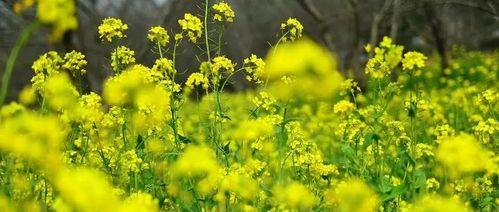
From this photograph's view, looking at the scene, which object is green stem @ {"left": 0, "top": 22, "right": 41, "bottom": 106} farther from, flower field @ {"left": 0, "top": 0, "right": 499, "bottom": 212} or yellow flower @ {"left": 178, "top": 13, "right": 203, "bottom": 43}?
yellow flower @ {"left": 178, "top": 13, "right": 203, "bottom": 43}

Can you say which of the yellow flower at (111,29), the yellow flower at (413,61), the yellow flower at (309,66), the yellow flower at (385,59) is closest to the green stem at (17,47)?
the yellow flower at (309,66)

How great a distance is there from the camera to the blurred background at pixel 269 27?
6.75 meters

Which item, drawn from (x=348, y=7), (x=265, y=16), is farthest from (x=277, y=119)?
(x=265, y=16)

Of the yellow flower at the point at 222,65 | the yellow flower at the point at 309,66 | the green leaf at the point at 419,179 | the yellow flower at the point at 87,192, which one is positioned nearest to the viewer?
the yellow flower at the point at 87,192

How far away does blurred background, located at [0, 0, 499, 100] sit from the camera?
266 inches

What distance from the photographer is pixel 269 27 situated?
21.0 m

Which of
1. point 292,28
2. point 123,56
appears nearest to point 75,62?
point 123,56

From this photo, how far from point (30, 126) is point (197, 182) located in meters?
0.74

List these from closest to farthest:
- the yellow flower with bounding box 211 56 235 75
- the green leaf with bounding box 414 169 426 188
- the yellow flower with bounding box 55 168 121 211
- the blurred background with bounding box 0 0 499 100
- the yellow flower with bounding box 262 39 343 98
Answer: the yellow flower with bounding box 55 168 121 211 → the yellow flower with bounding box 262 39 343 98 → the green leaf with bounding box 414 169 426 188 → the yellow flower with bounding box 211 56 235 75 → the blurred background with bounding box 0 0 499 100

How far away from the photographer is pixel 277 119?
3053mm

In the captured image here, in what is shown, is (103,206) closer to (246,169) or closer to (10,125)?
(10,125)

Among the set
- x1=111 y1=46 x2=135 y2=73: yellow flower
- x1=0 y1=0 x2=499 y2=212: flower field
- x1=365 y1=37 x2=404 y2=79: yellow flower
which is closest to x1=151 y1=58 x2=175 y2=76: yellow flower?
x1=0 y1=0 x2=499 y2=212: flower field

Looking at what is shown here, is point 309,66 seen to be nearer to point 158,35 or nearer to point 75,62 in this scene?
point 158,35

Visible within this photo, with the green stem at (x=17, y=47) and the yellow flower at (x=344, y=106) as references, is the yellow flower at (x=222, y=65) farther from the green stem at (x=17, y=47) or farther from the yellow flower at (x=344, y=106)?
the green stem at (x=17, y=47)
